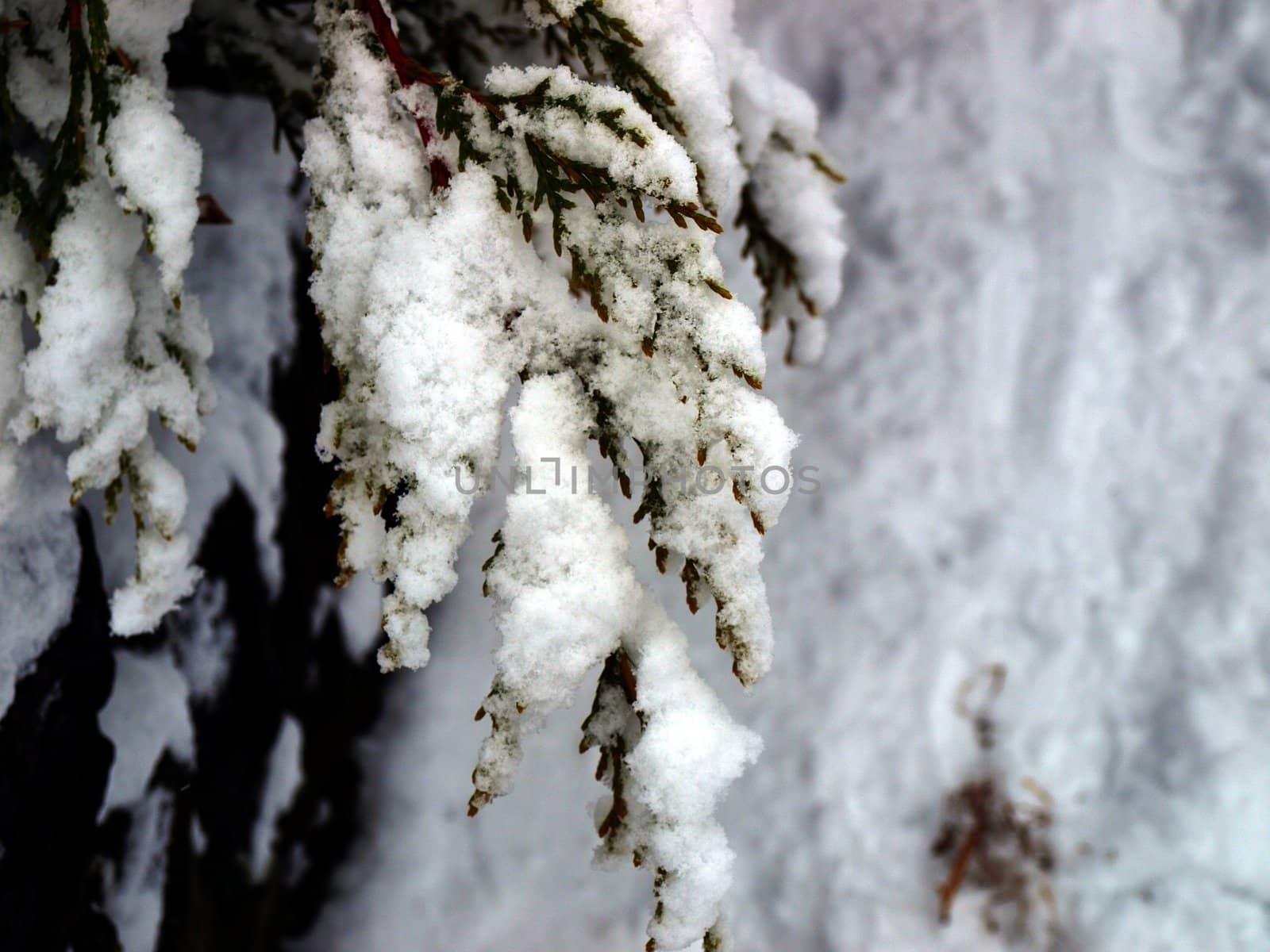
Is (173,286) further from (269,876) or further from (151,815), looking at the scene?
(269,876)

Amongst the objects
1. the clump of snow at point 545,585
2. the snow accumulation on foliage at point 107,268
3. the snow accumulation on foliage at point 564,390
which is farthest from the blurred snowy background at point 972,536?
the clump of snow at point 545,585

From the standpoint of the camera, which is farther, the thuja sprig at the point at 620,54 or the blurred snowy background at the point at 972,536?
the blurred snowy background at the point at 972,536

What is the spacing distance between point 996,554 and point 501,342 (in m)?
1.75

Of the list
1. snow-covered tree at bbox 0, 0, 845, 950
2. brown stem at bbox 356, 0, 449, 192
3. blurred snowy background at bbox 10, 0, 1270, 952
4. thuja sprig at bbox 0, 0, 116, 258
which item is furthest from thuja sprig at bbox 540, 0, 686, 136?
blurred snowy background at bbox 10, 0, 1270, 952

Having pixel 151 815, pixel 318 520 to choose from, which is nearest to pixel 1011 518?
pixel 318 520

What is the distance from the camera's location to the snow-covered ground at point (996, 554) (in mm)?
2041

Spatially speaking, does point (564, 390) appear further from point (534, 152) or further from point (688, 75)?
point (688, 75)

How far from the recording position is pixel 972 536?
236 cm

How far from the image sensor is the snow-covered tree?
3.16 feet

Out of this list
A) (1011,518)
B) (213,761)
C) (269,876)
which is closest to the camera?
(213,761)

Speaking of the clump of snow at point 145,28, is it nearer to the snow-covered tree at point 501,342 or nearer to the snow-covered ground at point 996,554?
the snow-covered tree at point 501,342

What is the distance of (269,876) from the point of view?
198 centimetres

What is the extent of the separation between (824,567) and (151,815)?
5.47 ft

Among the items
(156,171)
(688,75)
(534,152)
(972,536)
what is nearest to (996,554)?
(972,536)
